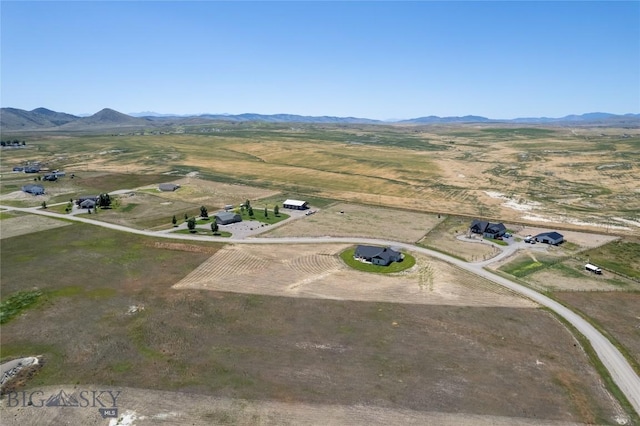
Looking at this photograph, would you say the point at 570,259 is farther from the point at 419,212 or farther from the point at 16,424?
the point at 16,424

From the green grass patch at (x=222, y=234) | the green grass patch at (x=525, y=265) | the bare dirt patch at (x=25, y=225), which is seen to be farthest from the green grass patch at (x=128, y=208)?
the green grass patch at (x=525, y=265)

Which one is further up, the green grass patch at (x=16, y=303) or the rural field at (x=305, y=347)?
the green grass patch at (x=16, y=303)

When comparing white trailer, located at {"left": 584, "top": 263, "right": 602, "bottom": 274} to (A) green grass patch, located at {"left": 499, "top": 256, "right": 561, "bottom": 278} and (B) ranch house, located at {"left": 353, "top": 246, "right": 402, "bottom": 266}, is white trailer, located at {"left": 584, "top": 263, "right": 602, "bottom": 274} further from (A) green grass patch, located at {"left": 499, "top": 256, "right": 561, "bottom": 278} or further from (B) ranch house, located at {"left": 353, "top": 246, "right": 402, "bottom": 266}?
(B) ranch house, located at {"left": 353, "top": 246, "right": 402, "bottom": 266}

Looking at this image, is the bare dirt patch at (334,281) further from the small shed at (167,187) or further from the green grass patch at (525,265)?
the small shed at (167,187)

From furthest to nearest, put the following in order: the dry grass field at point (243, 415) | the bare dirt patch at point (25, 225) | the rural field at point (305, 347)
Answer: the bare dirt patch at point (25, 225), the rural field at point (305, 347), the dry grass field at point (243, 415)

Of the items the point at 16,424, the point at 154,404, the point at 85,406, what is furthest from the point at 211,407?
the point at 16,424

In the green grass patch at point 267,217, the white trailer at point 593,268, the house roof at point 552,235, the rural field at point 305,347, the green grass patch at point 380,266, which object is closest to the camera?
the rural field at point 305,347
